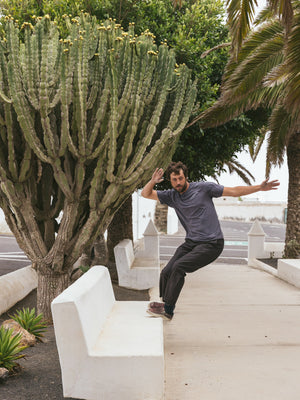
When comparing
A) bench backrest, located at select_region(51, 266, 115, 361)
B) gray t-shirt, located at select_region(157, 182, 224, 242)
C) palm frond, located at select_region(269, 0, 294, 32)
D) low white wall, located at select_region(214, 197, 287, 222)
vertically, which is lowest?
low white wall, located at select_region(214, 197, 287, 222)

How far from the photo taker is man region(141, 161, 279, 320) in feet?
14.0

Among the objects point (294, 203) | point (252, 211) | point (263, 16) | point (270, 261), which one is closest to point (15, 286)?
point (294, 203)

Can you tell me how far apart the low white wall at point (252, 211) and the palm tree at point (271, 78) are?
38923mm

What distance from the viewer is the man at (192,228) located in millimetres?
4254

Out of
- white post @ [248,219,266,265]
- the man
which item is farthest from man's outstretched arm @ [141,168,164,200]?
white post @ [248,219,266,265]

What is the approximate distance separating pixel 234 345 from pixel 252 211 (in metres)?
50.8

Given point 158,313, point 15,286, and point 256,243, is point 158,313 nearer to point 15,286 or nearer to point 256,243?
point 15,286

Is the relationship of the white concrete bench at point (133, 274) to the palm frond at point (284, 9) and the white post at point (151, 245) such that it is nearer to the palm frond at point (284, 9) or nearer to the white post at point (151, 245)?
the white post at point (151, 245)

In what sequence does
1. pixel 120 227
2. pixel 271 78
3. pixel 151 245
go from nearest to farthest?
pixel 271 78
pixel 120 227
pixel 151 245

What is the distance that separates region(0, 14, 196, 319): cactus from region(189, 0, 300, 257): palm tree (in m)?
1.60

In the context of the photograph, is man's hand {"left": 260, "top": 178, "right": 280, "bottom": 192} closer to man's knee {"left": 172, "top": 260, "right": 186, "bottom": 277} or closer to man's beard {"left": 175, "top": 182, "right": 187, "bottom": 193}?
man's beard {"left": 175, "top": 182, "right": 187, "bottom": 193}

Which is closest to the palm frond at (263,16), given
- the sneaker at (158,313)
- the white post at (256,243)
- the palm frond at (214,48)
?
the palm frond at (214,48)

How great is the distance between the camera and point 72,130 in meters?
5.45

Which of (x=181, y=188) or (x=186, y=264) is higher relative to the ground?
(x=181, y=188)
